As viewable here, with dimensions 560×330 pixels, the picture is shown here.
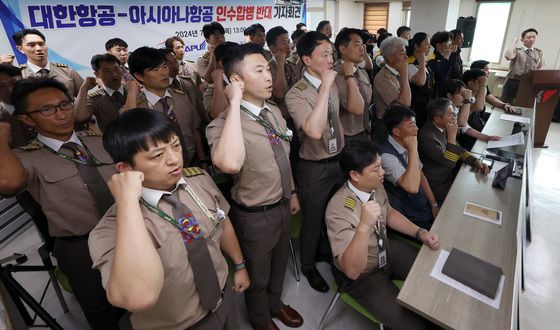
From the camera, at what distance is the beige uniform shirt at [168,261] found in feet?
3.47

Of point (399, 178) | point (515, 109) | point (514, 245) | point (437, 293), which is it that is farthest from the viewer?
point (515, 109)

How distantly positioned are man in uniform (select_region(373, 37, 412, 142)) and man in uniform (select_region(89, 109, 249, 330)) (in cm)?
241

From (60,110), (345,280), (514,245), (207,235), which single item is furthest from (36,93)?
(514,245)

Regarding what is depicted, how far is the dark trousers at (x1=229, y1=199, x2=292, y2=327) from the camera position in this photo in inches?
69.5

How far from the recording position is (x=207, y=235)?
126cm

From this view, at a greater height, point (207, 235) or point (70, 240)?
point (207, 235)

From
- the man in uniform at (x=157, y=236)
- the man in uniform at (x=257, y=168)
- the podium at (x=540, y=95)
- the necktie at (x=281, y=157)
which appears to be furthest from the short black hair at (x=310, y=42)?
the podium at (x=540, y=95)

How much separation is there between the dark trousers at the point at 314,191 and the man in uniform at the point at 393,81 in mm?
1134

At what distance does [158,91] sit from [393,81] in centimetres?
234

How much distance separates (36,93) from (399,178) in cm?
228

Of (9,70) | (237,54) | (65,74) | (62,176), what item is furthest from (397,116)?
(65,74)

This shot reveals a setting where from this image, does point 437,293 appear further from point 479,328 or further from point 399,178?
point 399,178

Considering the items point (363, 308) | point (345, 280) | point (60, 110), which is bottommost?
point (363, 308)

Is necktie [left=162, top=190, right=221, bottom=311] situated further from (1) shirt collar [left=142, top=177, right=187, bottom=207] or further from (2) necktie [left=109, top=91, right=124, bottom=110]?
(2) necktie [left=109, top=91, right=124, bottom=110]
